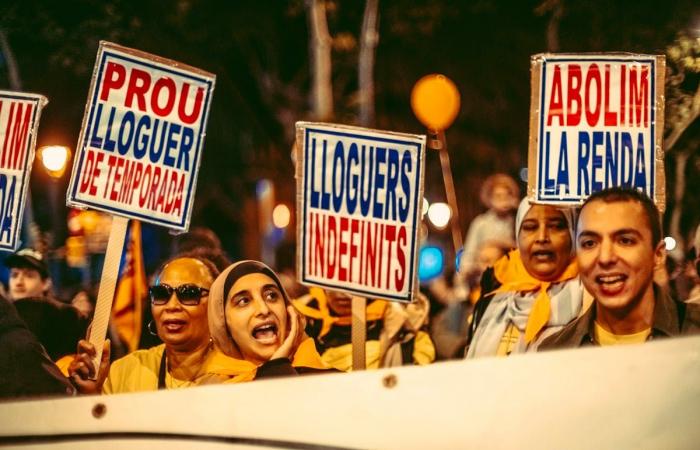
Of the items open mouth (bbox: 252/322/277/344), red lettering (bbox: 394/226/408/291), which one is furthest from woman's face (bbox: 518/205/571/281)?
open mouth (bbox: 252/322/277/344)

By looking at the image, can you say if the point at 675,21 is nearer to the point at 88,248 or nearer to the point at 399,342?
the point at 399,342

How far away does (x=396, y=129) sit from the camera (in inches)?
155

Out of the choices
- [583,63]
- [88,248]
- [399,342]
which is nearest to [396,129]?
[583,63]

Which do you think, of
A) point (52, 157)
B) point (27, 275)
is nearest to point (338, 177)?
point (52, 157)

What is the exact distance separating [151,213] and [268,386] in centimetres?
92

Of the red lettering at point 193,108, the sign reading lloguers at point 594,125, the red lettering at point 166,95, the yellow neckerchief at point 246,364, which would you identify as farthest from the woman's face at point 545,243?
the red lettering at point 166,95

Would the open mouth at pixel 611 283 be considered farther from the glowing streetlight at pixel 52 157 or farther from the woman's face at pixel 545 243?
the glowing streetlight at pixel 52 157

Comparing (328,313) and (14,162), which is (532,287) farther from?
(14,162)

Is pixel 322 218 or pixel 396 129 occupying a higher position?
pixel 396 129

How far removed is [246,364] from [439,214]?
1060 millimetres

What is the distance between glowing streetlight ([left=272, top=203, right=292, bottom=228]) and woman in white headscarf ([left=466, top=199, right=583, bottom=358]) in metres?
0.90

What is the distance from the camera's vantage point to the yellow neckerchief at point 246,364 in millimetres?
3709

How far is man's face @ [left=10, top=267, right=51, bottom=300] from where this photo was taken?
14.0 ft

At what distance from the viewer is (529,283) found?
13.4ft
